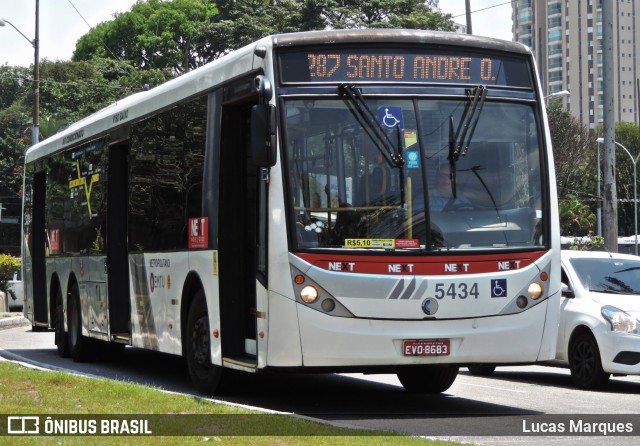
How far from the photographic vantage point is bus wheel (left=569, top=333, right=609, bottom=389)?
14.8 meters

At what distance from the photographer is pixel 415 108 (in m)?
11.2

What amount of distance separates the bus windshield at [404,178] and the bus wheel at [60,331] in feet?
30.7

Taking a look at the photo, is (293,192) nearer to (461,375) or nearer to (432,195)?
(432,195)

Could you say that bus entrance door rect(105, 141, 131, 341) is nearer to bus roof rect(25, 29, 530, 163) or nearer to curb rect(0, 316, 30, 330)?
bus roof rect(25, 29, 530, 163)

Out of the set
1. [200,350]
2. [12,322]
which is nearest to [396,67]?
[200,350]

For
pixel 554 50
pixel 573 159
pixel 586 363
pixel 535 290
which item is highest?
pixel 554 50

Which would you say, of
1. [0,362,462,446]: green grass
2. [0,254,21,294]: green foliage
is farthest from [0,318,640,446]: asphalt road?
[0,254,21,294]: green foliage

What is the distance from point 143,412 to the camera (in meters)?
10.1

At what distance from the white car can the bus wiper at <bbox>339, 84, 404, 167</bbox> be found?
154 inches

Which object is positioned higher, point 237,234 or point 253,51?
point 253,51

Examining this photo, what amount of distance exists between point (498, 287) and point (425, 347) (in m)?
0.84

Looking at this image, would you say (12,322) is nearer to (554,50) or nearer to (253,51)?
(253,51)

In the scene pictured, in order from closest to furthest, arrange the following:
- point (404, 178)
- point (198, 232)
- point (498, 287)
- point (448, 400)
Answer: point (404, 178) < point (498, 287) < point (198, 232) < point (448, 400)

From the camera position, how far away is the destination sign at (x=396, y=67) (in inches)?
442
